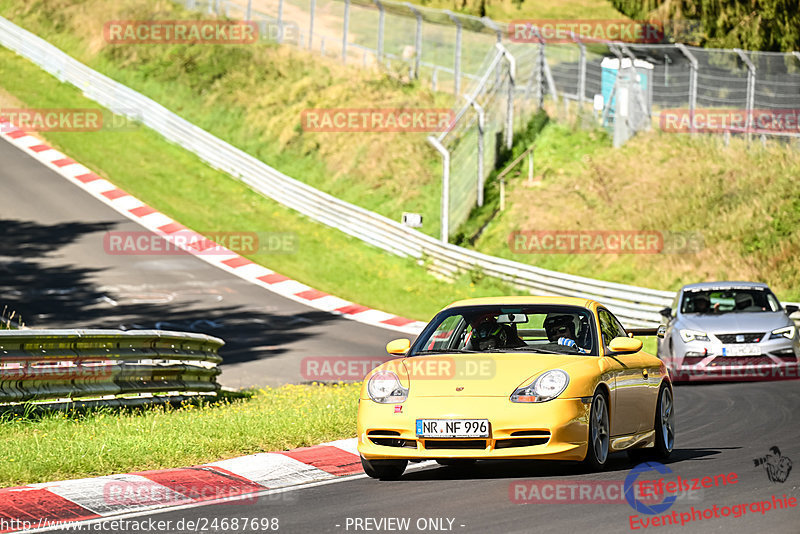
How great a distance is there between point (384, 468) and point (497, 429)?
99 centimetres

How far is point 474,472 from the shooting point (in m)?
9.56

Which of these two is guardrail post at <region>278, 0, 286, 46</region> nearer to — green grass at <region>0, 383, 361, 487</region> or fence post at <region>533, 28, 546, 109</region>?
fence post at <region>533, 28, 546, 109</region>

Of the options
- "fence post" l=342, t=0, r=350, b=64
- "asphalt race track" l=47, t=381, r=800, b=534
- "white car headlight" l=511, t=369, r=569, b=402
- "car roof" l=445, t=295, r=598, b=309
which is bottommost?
"asphalt race track" l=47, t=381, r=800, b=534

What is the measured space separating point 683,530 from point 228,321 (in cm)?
1808

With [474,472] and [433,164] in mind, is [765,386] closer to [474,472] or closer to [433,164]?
[474,472]

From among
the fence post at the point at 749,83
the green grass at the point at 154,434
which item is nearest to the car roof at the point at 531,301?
the green grass at the point at 154,434

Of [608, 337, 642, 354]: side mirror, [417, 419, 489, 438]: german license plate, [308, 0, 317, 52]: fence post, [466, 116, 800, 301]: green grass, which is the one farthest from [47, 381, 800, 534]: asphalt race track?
[308, 0, 317, 52]: fence post

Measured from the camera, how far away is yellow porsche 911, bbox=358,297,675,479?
8.73m

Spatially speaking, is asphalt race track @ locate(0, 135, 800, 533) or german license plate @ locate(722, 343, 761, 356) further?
german license plate @ locate(722, 343, 761, 356)

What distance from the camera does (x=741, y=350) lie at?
58.0ft

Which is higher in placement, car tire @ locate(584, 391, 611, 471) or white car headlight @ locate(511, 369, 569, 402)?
white car headlight @ locate(511, 369, 569, 402)

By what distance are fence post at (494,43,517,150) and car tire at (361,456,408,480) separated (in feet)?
83.3

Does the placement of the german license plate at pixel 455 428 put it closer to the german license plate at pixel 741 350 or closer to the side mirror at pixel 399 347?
the side mirror at pixel 399 347

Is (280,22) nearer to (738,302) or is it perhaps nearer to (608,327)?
(738,302)
